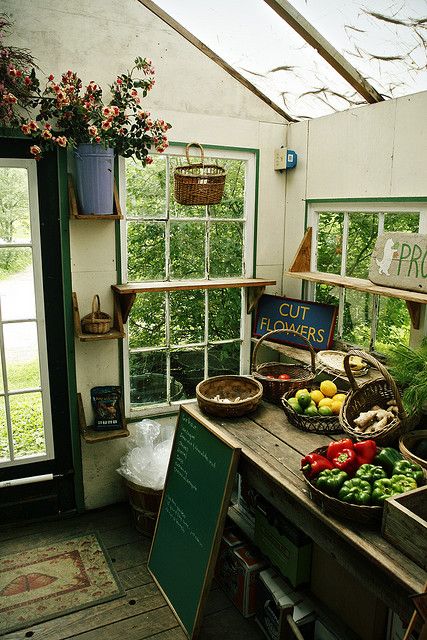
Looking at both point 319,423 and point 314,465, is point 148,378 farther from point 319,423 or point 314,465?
point 314,465

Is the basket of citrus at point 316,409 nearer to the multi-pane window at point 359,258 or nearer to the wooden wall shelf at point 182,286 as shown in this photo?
the multi-pane window at point 359,258

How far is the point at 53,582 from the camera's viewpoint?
2693mm

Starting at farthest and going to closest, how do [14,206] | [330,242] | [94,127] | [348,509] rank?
[330,242], [14,206], [94,127], [348,509]

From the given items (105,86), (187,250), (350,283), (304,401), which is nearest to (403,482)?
(304,401)

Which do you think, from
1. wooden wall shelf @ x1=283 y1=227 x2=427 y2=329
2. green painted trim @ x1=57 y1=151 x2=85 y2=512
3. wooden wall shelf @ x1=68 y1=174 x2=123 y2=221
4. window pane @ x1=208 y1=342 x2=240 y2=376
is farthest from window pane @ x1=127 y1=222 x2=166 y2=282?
wooden wall shelf @ x1=283 y1=227 x2=427 y2=329

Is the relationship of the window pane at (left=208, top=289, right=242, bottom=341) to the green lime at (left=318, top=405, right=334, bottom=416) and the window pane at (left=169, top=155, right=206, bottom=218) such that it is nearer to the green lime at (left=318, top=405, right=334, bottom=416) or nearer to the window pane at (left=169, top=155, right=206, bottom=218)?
the window pane at (left=169, top=155, right=206, bottom=218)

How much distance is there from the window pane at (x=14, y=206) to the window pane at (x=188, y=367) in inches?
46.2

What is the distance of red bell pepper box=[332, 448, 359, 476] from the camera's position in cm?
187

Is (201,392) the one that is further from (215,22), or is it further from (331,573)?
(215,22)

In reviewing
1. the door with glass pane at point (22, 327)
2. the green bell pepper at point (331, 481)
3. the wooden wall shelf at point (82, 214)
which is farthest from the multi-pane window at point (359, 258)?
the door with glass pane at point (22, 327)

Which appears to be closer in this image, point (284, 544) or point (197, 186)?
point (284, 544)

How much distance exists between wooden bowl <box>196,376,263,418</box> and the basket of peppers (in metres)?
0.58

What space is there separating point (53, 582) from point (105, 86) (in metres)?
2.65

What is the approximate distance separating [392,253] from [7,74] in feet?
6.72
